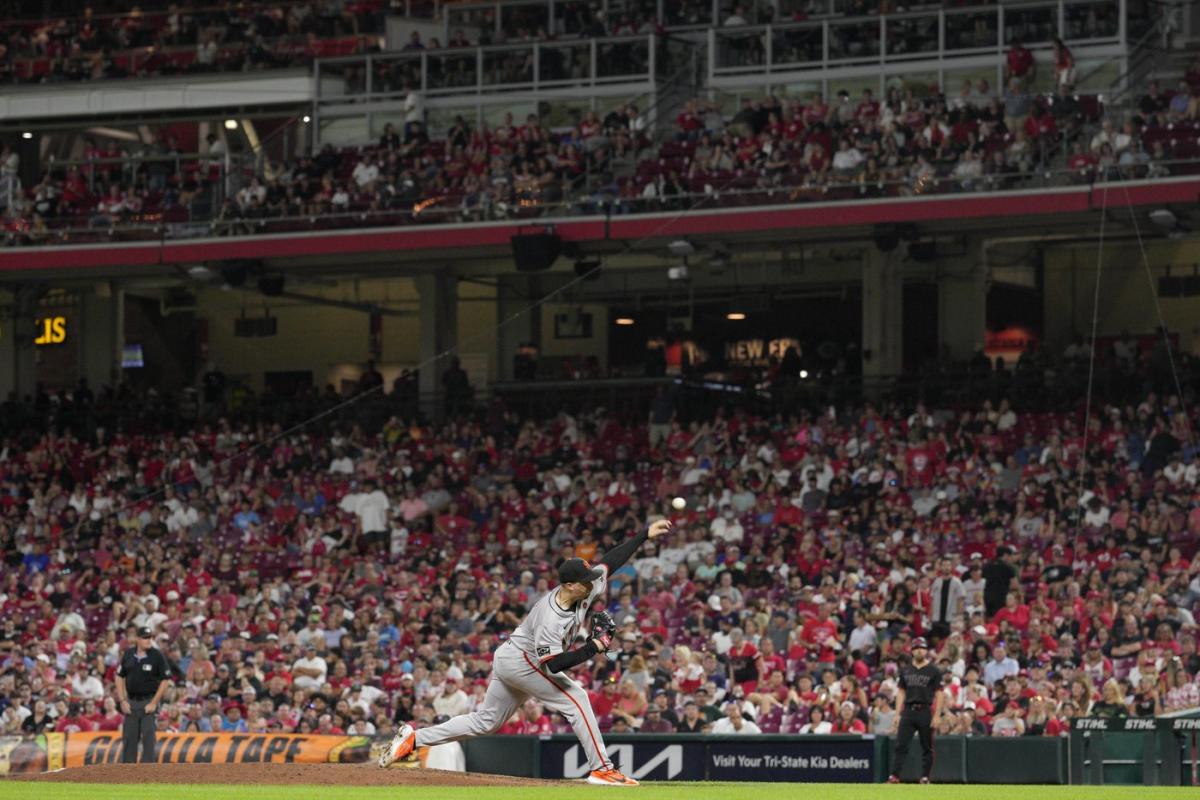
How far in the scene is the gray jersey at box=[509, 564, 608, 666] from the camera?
44.6 feet

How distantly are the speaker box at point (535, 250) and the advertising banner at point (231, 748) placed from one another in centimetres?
1224

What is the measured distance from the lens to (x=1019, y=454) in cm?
2803

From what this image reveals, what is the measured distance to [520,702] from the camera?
46.2ft

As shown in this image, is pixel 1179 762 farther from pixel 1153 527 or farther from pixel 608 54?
pixel 608 54

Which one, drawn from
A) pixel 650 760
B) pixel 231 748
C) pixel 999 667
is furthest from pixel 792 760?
pixel 231 748

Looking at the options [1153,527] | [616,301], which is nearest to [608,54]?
[616,301]

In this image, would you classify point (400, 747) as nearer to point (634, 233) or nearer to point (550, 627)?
point (550, 627)

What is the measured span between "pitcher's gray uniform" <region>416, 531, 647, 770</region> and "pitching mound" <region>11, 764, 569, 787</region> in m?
0.45

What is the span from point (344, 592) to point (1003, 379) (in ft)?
35.4

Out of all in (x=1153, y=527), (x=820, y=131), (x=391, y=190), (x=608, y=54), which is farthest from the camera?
(x=608, y=54)

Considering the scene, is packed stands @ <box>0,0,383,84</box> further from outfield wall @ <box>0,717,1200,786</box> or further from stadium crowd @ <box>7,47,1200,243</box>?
outfield wall @ <box>0,717,1200,786</box>

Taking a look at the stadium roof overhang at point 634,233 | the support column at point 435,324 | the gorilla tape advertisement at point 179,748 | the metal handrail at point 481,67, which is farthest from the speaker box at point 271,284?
the gorilla tape advertisement at point 179,748

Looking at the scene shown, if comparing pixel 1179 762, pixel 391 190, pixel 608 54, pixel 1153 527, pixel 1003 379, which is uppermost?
pixel 608 54

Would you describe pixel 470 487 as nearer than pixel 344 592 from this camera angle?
No
